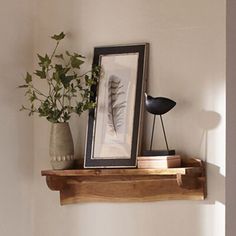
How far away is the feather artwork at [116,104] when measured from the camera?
6.80 feet

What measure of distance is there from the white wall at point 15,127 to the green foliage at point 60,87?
0.05 metres

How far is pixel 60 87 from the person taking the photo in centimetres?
213

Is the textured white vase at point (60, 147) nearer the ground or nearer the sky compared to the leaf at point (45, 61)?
nearer the ground

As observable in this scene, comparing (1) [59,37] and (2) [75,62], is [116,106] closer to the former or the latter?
(2) [75,62]

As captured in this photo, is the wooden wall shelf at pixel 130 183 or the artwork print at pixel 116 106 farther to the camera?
the artwork print at pixel 116 106

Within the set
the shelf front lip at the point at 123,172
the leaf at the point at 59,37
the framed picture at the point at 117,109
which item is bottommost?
the shelf front lip at the point at 123,172

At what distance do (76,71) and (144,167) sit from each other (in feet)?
1.74

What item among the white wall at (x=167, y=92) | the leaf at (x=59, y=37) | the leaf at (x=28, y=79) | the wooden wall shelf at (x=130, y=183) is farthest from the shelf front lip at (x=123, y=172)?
the leaf at (x=59, y=37)

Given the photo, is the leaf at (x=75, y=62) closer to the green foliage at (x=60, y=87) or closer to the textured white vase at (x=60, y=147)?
the green foliage at (x=60, y=87)

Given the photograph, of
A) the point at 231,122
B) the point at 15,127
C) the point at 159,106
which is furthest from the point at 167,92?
the point at 15,127

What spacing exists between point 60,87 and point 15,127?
26cm

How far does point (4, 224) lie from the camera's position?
2.08 m

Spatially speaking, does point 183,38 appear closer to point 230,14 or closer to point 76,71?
point 230,14

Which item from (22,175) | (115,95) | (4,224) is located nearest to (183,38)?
(115,95)
